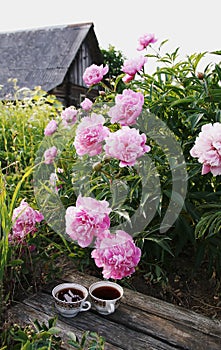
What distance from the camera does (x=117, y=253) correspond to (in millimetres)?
1388

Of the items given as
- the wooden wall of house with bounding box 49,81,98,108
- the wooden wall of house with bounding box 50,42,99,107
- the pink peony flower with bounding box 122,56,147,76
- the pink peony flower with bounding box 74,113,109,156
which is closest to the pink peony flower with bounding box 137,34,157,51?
the pink peony flower with bounding box 122,56,147,76

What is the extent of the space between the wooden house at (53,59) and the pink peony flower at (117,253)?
36.0 ft

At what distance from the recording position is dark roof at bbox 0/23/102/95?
12.7 meters

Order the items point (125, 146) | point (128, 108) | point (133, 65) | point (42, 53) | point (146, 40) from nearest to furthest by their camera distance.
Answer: point (125, 146), point (128, 108), point (133, 65), point (146, 40), point (42, 53)

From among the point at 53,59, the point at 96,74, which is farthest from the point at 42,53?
the point at 96,74

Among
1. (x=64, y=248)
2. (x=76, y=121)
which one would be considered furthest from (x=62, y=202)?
(x=76, y=121)

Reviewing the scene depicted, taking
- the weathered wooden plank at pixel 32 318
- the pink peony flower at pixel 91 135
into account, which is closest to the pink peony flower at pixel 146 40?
the pink peony flower at pixel 91 135

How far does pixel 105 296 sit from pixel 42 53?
44.5ft

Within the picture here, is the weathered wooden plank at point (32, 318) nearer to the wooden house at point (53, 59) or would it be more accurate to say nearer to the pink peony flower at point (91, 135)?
the pink peony flower at point (91, 135)

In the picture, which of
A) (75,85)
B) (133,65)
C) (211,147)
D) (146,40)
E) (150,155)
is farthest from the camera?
(75,85)

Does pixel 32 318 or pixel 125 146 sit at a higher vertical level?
pixel 125 146

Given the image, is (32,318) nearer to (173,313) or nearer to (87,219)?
(87,219)

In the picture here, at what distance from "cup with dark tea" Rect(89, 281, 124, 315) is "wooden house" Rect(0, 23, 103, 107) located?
11.0 m

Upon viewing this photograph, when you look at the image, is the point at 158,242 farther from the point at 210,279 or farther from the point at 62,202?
the point at 62,202
